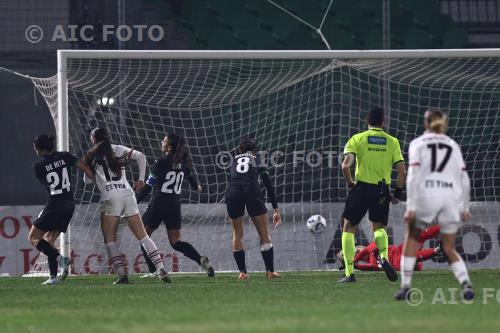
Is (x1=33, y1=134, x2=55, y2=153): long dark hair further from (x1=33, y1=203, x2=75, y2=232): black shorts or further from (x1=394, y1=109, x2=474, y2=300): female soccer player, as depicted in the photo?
(x1=394, y1=109, x2=474, y2=300): female soccer player

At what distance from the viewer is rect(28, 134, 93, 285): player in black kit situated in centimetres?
1277

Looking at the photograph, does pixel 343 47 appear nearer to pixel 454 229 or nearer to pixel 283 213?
pixel 283 213

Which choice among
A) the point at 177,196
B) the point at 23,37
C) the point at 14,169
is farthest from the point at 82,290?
the point at 23,37

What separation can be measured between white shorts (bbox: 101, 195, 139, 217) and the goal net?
3.27 meters

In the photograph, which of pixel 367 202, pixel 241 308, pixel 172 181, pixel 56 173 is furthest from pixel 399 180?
pixel 241 308

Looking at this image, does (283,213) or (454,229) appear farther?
(283,213)

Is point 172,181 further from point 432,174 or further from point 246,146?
point 432,174

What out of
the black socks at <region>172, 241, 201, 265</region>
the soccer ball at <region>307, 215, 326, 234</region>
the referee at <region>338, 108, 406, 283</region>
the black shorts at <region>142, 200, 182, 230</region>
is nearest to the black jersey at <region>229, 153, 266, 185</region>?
the black shorts at <region>142, 200, 182, 230</region>

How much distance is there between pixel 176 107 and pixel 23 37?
324 centimetres

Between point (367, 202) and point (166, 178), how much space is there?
9.07 ft

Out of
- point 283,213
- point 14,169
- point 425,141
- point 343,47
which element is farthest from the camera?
point 343,47

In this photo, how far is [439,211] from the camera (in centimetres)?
914

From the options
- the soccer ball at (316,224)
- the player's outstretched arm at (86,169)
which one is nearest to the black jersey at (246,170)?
the player's outstretched arm at (86,169)

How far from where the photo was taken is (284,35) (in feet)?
66.6
